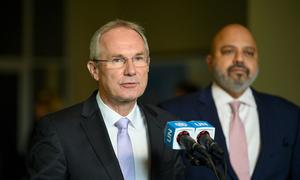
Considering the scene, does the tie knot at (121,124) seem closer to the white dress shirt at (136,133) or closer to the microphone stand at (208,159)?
the white dress shirt at (136,133)

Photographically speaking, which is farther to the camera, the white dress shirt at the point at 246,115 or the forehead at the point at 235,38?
the forehead at the point at 235,38

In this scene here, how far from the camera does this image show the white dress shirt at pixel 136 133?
2.02 metres

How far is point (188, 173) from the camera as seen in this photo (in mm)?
2441

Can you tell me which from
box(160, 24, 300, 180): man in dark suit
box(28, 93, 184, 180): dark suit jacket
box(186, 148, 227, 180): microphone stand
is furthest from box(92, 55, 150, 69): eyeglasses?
box(160, 24, 300, 180): man in dark suit

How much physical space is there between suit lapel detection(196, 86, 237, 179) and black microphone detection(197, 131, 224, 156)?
84 cm

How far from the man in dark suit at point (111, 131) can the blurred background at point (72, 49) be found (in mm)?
2475

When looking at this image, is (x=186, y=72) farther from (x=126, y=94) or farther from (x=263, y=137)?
(x=126, y=94)

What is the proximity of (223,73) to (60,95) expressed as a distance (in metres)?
4.37

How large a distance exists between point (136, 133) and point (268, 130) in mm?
864

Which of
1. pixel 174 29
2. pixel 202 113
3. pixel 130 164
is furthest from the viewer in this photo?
pixel 174 29

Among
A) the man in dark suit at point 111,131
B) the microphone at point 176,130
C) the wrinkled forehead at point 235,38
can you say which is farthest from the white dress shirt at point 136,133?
the wrinkled forehead at point 235,38

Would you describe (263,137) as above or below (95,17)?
below

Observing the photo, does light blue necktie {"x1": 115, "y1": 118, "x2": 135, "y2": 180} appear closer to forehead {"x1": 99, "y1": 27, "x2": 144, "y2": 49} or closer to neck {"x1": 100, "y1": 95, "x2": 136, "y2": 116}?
neck {"x1": 100, "y1": 95, "x2": 136, "y2": 116}

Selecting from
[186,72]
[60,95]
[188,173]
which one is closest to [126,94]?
[188,173]
